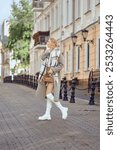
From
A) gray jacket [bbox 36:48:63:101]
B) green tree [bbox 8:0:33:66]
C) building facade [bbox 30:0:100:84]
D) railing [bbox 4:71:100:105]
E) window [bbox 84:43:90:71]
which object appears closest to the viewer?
gray jacket [bbox 36:48:63:101]

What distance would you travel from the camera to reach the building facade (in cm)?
2899

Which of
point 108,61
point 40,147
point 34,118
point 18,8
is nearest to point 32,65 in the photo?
point 18,8

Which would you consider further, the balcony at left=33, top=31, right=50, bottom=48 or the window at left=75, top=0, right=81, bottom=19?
the balcony at left=33, top=31, right=50, bottom=48

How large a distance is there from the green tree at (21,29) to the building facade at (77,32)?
2038 centimetres

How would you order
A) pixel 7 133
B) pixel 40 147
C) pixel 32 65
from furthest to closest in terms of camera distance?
pixel 32 65, pixel 7 133, pixel 40 147

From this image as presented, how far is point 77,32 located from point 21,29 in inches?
1428

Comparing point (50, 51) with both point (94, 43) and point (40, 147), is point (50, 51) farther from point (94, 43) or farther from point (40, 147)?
point (94, 43)

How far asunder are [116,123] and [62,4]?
38.9 metres

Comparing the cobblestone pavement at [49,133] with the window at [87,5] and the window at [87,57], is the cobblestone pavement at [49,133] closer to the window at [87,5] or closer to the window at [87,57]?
the window at [87,57]

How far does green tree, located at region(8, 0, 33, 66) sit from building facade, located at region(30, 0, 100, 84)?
20.4 metres

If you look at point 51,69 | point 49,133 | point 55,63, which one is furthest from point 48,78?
point 49,133

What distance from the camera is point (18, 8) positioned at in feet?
228

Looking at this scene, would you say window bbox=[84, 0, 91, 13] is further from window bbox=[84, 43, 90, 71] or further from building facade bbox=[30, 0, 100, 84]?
window bbox=[84, 43, 90, 71]

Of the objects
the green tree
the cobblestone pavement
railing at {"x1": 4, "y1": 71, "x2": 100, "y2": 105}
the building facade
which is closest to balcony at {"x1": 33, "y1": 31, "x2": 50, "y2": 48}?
the building facade
